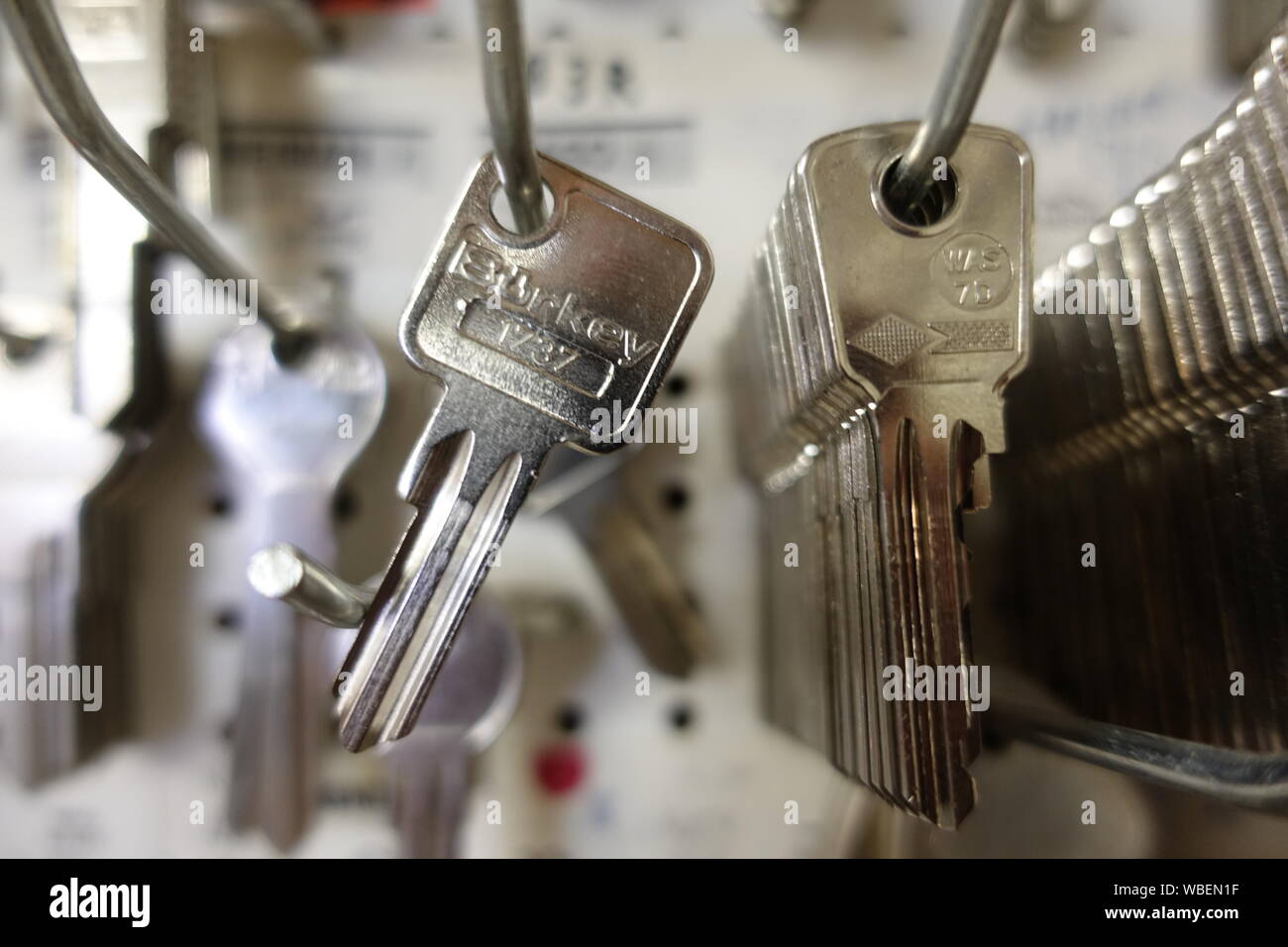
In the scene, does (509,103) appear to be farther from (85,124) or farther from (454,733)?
(454,733)

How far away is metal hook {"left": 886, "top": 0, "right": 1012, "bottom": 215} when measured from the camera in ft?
0.64

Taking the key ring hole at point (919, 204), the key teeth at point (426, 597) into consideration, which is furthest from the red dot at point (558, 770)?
the key ring hole at point (919, 204)

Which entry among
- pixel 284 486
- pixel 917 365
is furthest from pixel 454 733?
pixel 917 365

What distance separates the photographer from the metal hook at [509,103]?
0.21 meters

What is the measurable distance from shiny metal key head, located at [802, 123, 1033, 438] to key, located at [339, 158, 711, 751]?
4 cm

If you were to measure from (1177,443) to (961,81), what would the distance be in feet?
0.47

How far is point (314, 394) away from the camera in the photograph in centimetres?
35

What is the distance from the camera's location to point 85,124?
0.73 feet

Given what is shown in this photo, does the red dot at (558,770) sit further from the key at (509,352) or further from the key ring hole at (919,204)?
the key ring hole at (919,204)

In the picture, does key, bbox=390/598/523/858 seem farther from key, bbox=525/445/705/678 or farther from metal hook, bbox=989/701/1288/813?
metal hook, bbox=989/701/1288/813

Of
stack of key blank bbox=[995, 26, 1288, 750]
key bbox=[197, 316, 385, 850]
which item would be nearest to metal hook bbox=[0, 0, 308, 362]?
key bbox=[197, 316, 385, 850]

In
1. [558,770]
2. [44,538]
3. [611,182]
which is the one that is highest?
[611,182]
